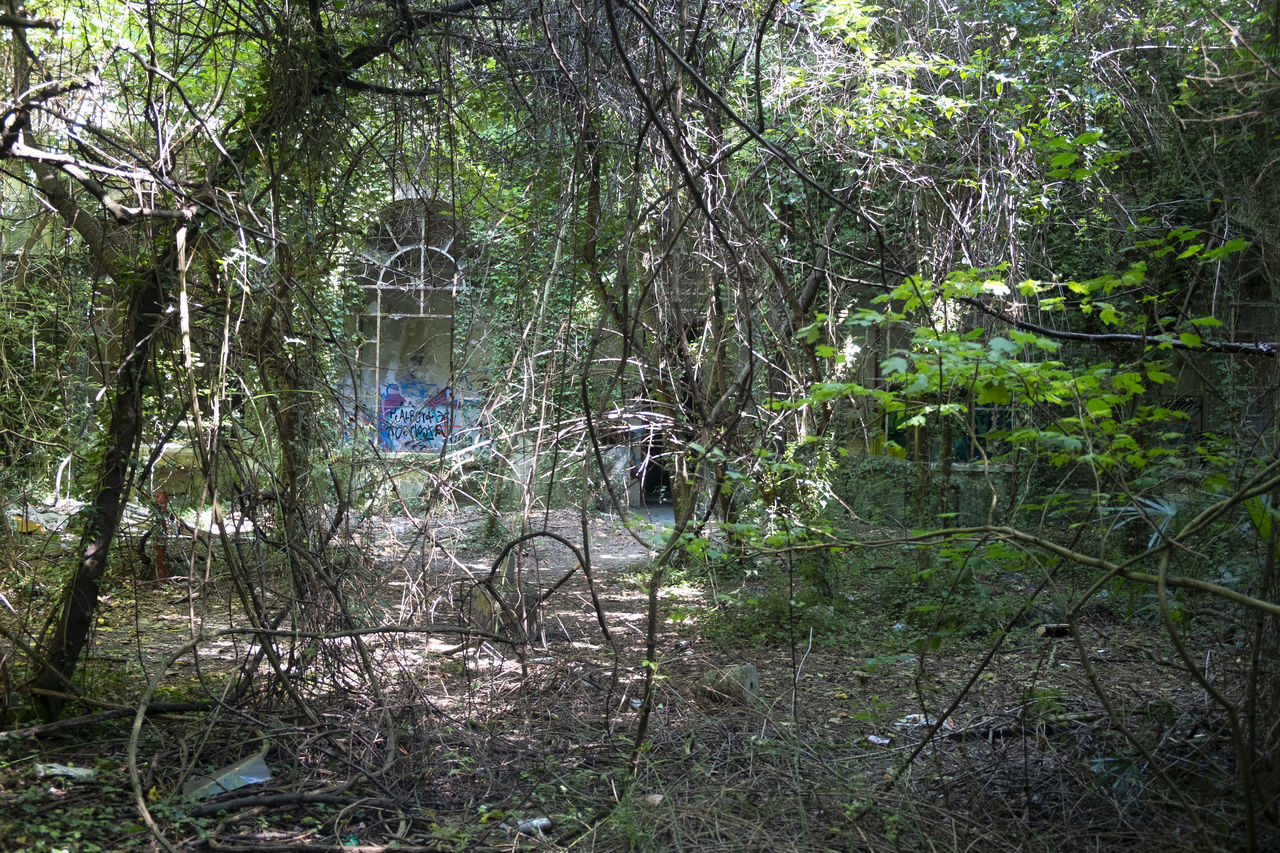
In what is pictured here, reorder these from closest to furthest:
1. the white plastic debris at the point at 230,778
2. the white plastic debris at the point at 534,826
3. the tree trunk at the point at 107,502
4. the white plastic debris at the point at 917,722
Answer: the white plastic debris at the point at 534,826 < the white plastic debris at the point at 230,778 < the tree trunk at the point at 107,502 < the white plastic debris at the point at 917,722

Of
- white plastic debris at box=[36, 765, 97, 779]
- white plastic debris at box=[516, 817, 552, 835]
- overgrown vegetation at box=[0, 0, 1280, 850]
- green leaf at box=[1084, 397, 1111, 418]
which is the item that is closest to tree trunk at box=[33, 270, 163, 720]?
overgrown vegetation at box=[0, 0, 1280, 850]

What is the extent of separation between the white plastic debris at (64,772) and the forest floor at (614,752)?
1.4 inches

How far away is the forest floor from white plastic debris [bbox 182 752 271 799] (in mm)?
66

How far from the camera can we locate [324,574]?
4.19 meters

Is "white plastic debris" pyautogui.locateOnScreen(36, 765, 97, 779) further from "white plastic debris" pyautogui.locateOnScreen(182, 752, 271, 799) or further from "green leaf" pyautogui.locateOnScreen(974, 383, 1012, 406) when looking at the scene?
"green leaf" pyautogui.locateOnScreen(974, 383, 1012, 406)

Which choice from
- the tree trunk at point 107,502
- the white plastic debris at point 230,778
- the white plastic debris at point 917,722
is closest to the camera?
the white plastic debris at point 230,778

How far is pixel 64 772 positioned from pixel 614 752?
7.61 ft

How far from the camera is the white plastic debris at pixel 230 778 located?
3592 millimetres

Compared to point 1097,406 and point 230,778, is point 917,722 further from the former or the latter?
point 230,778

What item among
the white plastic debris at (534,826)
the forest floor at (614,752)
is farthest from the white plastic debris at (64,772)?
the white plastic debris at (534,826)

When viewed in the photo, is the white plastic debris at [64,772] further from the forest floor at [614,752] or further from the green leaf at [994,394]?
the green leaf at [994,394]

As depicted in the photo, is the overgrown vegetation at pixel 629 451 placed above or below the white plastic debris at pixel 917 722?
above

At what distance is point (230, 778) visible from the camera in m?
3.69

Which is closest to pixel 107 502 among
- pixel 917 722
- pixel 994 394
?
pixel 994 394
